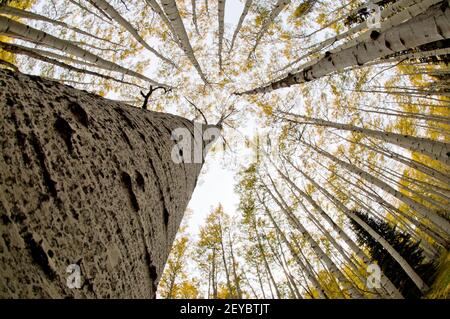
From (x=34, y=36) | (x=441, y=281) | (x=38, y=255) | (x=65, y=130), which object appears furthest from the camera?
(x=441, y=281)

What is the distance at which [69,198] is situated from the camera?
560mm

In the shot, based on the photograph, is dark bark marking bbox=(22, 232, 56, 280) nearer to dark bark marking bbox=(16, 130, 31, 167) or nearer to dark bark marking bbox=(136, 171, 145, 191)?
dark bark marking bbox=(16, 130, 31, 167)

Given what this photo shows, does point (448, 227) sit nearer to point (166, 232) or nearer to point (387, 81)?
point (166, 232)

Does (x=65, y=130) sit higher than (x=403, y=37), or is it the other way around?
(x=403, y=37)

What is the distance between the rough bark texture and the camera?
18.0 inches

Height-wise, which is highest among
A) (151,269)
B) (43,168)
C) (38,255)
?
(43,168)

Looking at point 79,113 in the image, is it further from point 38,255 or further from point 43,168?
point 38,255

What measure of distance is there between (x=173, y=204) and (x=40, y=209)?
78 centimetres

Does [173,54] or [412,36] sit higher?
[173,54]

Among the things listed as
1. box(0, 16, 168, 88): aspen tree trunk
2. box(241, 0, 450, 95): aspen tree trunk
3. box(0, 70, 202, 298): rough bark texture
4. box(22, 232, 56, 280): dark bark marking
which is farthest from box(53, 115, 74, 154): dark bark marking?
box(0, 16, 168, 88): aspen tree trunk

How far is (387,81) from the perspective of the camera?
9914 millimetres

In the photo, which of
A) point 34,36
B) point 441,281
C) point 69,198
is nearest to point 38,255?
point 69,198
